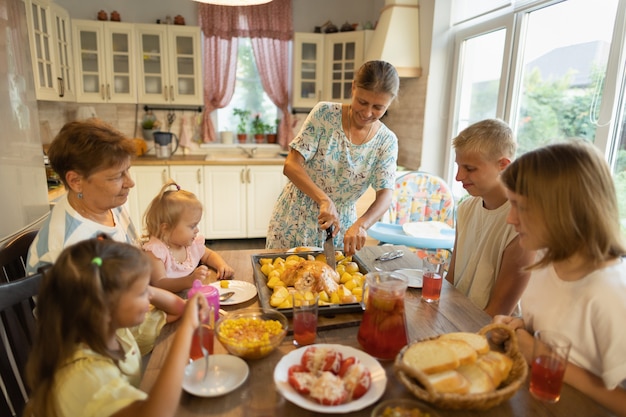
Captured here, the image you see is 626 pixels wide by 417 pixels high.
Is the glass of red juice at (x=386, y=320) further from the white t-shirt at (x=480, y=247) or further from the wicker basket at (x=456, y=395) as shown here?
the white t-shirt at (x=480, y=247)

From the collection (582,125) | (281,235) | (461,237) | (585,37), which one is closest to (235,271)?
(281,235)

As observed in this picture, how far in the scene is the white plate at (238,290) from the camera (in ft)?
4.33

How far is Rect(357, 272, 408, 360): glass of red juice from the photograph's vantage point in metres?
1.01

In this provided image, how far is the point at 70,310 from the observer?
0.83 metres

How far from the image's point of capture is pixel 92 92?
14.0 feet

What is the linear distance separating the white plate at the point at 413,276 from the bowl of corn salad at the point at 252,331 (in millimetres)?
Answer: 558

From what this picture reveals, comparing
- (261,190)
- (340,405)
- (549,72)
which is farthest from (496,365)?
(261,190)

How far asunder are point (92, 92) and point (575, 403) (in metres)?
4.70

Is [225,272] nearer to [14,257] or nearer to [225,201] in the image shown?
[14,257]

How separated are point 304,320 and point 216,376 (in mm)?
258

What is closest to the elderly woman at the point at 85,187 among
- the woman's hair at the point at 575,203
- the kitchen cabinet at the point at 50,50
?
the woman's hair at the point at 575,203

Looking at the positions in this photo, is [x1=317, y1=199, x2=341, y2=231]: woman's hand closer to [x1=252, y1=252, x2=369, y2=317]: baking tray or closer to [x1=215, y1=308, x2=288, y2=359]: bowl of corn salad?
[x1=252, y1=252, x2=369, y2=317]: baking tray

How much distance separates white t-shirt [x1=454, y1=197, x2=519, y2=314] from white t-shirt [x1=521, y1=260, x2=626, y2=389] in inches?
16.5

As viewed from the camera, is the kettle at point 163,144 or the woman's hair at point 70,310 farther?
the kettle at point 163,144
